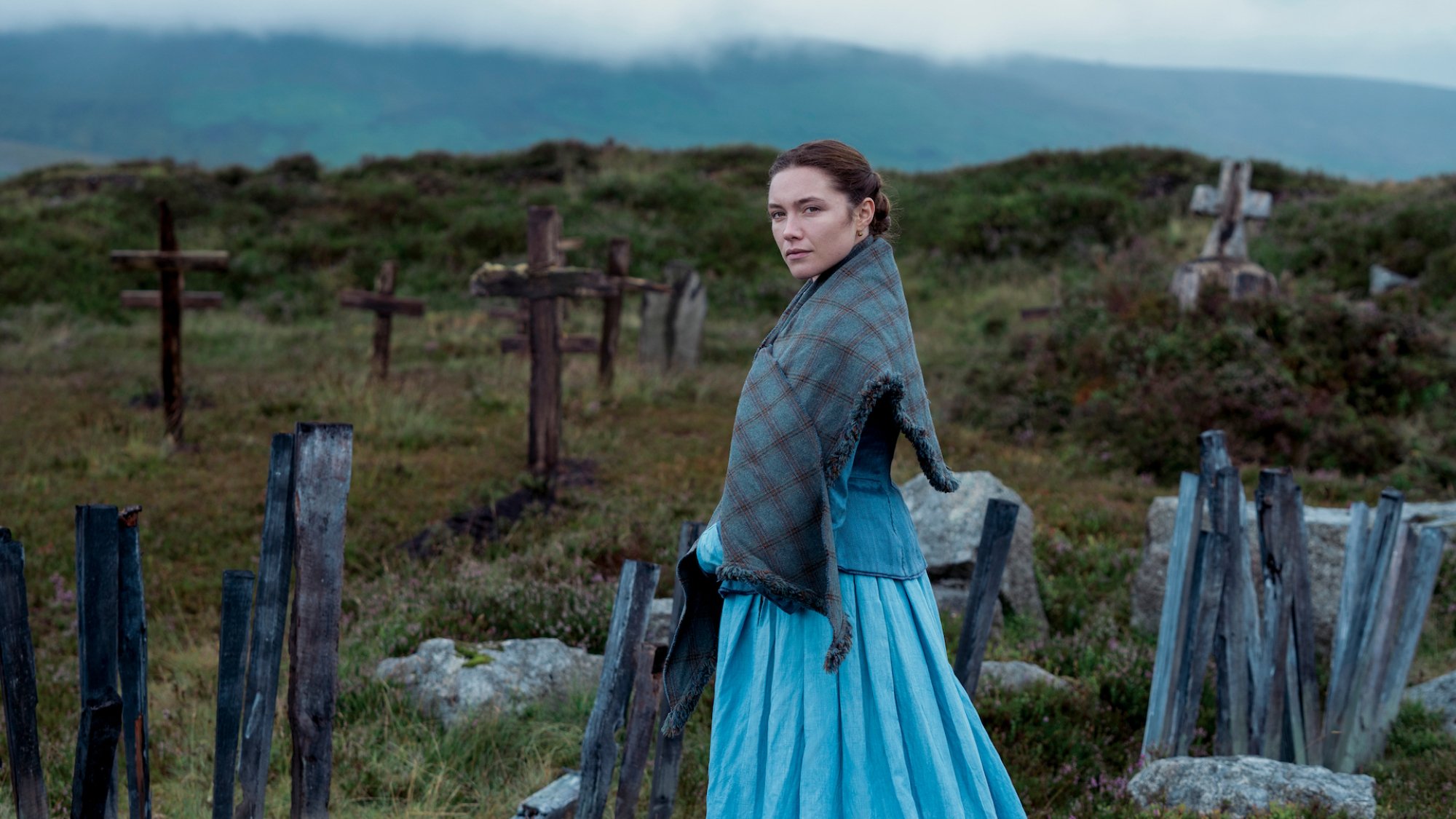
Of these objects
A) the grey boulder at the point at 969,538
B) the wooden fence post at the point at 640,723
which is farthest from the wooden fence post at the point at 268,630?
the grey boulder at the point at 969,538

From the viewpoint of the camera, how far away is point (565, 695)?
15.5 feet

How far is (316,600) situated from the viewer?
9.40 ft

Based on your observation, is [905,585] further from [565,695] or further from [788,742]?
[565,695]

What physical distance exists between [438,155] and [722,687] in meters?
30.9

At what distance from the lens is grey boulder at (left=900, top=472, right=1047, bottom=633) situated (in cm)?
621

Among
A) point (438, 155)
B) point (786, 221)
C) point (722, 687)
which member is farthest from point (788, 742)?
point (438, 155)

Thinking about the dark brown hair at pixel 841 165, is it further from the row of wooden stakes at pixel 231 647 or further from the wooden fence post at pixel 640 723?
the wooden fence post at pixel 640 723

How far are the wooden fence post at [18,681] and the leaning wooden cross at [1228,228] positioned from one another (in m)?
12.1

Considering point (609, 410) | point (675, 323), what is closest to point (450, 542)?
point (609, 410)

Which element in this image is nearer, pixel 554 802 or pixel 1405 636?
pixel 554 802

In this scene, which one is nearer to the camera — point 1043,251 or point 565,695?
point 565,695

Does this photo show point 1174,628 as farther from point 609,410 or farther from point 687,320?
point 687,320

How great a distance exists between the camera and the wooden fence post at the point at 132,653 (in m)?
2.74

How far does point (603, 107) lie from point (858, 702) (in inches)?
6234
